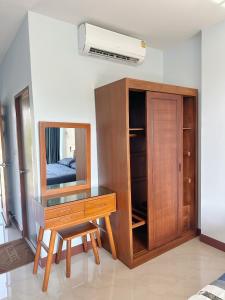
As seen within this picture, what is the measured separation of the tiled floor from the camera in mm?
1845

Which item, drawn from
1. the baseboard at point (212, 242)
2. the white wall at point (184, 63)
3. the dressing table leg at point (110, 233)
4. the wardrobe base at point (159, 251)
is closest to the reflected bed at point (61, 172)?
the dressing table leg at point (110, 233)

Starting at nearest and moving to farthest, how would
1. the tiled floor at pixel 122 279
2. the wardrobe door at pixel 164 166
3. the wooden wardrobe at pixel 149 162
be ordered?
the tiled floor at pixel 122 279, the wooden wardrobe at pixel 149 162, the wardrobe door at pixel 164 166

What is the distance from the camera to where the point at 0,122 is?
3088 mm

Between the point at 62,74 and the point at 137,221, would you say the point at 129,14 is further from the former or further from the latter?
the point at 137,221

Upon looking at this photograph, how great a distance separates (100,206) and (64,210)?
0.38 meters

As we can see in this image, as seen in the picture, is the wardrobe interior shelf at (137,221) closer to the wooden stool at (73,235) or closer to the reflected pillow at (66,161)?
the wooden stool at (73,235)

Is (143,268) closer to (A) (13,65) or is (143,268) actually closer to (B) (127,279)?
(B) (127,279)

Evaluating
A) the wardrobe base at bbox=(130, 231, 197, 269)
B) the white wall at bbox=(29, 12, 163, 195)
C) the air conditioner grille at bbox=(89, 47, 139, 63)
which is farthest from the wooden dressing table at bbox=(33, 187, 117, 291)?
the air conditioner grille at bbox=(89, 47, 139, 63)

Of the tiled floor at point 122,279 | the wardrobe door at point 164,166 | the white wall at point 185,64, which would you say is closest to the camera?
the tiled floor at point 122,279

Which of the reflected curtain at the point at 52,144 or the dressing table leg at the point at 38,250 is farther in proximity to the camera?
the reflected curtain at the point at 52,144

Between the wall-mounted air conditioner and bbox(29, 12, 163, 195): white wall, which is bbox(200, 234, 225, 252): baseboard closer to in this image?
bbox(29, 12, 163, 195): white wall

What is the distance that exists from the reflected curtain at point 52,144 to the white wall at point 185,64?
1727mm

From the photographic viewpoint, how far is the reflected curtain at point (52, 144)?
7.26 feet

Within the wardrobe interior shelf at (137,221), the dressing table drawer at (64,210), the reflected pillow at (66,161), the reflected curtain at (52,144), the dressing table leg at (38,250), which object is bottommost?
the dressing table leg at (38,250)
